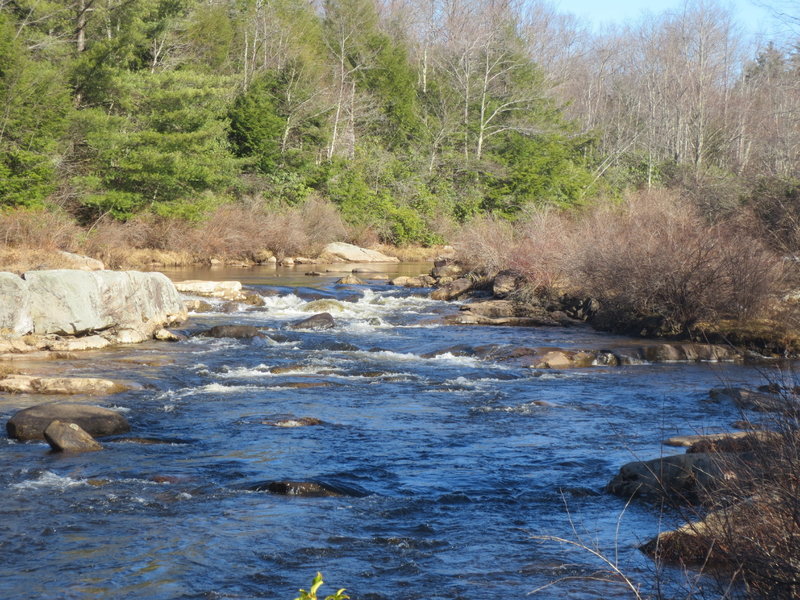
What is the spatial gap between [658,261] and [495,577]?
1337 centimetres

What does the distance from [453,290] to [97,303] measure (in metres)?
12.4

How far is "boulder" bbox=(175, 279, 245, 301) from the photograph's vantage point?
82.1 feet

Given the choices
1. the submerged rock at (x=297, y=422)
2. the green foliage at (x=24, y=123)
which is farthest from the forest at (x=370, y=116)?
the submerged rock at (x=297, y=422)

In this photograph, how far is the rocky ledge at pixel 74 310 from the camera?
53.0 ft

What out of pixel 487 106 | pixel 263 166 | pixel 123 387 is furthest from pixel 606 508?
pixel 487 106

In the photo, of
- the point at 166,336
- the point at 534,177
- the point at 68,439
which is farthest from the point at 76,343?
the point at 534,177

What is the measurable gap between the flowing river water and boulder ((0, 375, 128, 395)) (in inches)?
14.7

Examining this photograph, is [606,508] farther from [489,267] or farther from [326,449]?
[489,267]

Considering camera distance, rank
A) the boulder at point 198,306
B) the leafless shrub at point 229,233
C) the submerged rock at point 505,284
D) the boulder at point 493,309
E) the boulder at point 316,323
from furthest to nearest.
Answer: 1. the leafless shrub at point 229,233
2. the submerged rock at point 505,284
3. the boulder at point 198,306
4. the boulder at point 493,309
5. the boulder at point 316,323

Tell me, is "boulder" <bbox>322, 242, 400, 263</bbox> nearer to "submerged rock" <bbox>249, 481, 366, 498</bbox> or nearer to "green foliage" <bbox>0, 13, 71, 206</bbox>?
"green foliage" <bbox>0, 13, 71, 206</bbox>

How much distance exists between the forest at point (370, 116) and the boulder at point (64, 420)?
16.3 meters

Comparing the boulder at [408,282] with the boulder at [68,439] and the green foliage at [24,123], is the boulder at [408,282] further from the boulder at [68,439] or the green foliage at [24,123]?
the boulder at [68,439]

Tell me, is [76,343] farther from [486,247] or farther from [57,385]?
[486,247]

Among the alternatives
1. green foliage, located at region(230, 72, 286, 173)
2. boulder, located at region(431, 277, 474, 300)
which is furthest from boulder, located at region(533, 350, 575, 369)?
green foliage, located at region(230, 72, 286, 173)
